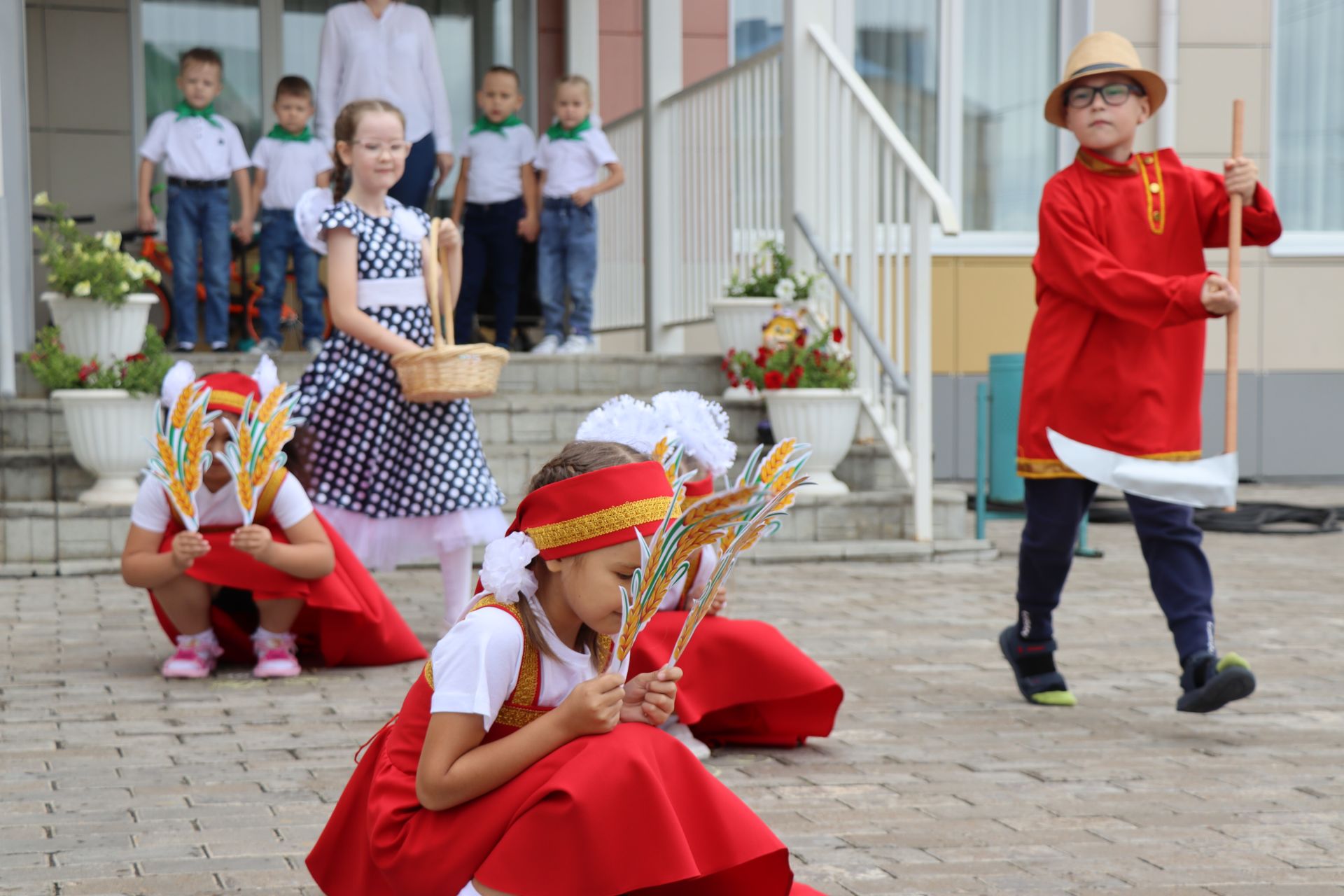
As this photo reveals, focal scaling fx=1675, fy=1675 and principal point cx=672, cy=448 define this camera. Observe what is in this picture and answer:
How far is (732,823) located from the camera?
7.80 ft

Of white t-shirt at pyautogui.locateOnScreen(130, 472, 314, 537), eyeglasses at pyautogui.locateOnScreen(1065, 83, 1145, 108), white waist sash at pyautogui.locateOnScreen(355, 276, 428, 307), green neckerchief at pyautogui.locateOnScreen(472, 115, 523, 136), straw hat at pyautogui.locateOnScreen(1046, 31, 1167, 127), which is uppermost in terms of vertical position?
green neckerchief at pyautogui.locateOnScreen(472, 115, 523, 136)

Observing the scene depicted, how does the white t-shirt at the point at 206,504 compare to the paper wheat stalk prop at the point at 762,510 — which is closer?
the paper wheat stalk prop at the point at 762,510

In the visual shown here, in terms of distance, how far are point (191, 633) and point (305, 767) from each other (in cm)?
127

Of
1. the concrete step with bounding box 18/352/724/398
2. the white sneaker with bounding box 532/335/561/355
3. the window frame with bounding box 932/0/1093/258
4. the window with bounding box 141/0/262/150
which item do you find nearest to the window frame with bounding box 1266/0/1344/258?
the window frame with bounding box 932/0/1093/258

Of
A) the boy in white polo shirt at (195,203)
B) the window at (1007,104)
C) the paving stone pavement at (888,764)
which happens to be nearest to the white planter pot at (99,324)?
the boy in white polo shirt at (195,203)

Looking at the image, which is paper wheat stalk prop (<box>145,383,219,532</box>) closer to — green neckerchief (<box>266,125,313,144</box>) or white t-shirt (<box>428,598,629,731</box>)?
white t-shirt (<box>428,598,629,731</box>)

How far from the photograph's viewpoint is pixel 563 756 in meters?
2.35

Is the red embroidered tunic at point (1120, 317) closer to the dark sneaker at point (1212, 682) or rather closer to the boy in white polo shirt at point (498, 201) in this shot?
the dark sneaker at point (1212, 682)

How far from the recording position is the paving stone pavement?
300 cm

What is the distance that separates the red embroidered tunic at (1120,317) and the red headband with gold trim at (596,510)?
216 centimetres

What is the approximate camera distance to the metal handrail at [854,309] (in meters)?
7.86

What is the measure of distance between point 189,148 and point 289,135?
2.30ft

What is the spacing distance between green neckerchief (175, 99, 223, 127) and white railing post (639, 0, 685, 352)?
244cm

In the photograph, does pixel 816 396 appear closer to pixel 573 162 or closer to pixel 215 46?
pixel 573 162
